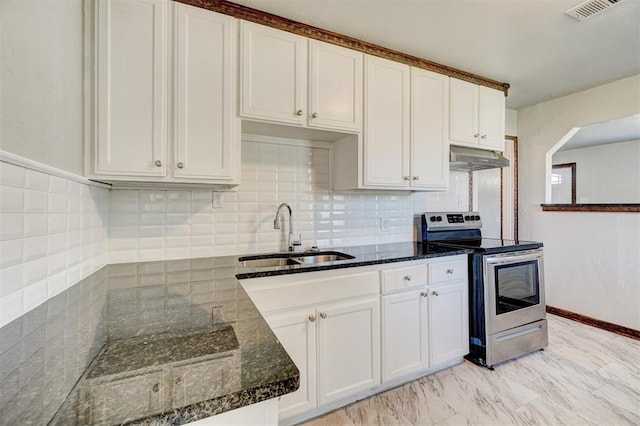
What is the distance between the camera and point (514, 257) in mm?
2342

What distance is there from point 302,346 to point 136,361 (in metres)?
1.15

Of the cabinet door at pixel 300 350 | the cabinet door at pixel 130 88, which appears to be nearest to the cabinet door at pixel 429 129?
the cabinet door at pixel 300 350

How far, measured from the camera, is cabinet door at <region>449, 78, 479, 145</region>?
2.51m

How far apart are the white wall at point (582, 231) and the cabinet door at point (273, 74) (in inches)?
122

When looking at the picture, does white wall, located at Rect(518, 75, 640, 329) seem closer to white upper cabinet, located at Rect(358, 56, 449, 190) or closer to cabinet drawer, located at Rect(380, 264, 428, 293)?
white upper cabinet, located at Rect(358, 56, 449, 190)

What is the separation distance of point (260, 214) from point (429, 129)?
1.51 m

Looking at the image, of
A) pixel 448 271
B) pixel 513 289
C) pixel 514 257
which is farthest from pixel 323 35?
pixel 513 289

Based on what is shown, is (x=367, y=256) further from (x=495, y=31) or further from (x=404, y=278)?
(x=495, y=31)

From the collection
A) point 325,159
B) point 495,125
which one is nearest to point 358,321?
point 325,159

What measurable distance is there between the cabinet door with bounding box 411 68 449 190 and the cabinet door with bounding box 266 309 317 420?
1.37 metres

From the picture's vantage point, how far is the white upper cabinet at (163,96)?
1.47m

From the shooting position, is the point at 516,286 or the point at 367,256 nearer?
the point at 367,256

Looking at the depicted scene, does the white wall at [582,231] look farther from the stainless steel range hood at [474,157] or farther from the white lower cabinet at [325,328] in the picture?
the white lower cabinet at [325,328]

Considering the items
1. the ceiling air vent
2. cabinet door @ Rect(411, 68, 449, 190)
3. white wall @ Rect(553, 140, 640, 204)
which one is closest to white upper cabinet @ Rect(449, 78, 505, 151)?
cabinet door @ Rect(411, 68, 449, 190)
